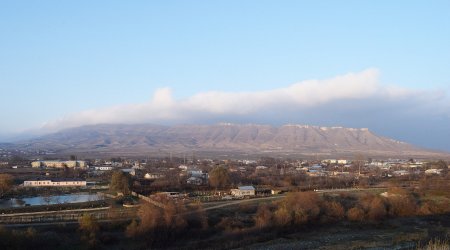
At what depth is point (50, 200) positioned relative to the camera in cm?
4044

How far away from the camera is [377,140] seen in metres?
196

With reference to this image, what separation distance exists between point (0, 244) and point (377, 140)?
186735 millimetres

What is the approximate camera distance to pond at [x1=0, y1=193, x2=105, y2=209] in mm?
38606

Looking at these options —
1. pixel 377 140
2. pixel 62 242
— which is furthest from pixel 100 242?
pixel 377 140

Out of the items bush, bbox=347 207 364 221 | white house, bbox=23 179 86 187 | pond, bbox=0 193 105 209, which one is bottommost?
bush, bbox=347 207 364 221

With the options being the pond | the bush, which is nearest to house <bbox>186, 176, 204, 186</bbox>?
the pond

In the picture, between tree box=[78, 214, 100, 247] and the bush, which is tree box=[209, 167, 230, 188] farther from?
tree box=[78, 214, 100, 247]

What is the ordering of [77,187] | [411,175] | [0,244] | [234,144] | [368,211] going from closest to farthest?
[0,244] → [368,211] → [77,187] → [411,175] → [234,144]

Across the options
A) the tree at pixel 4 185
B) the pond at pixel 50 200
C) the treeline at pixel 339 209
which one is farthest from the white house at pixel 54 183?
the treeline at pixel 339 209

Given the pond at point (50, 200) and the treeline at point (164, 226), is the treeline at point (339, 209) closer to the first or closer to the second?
the treeline at point (164, 226)

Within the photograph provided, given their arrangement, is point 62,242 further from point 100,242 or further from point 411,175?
point 411,175

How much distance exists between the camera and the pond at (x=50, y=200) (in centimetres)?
3861

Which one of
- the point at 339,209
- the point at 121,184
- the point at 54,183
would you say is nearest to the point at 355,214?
the point at 339,209

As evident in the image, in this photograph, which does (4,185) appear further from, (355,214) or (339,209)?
(355,214)
